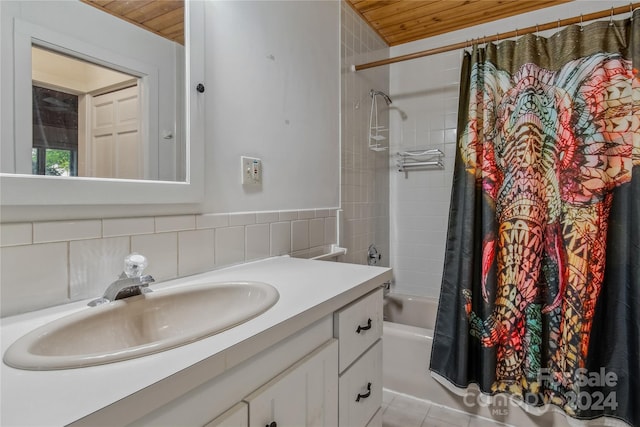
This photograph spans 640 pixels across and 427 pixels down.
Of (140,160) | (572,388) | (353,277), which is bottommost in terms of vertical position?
(572,388)

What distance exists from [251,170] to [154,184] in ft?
1.27

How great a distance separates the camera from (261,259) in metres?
1.24

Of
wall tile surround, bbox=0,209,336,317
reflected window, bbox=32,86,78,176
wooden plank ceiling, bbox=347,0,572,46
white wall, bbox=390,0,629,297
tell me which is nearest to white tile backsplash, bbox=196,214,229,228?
wall tile surround, bbox=0,209,336,317

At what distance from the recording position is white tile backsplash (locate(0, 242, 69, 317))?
2.09ft

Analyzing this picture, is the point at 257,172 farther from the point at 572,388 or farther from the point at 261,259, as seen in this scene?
the point at 572,388

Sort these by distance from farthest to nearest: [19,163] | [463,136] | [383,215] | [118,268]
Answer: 1. [383,215]
2. [463,136]
3. [118,268]
4. [19,163]

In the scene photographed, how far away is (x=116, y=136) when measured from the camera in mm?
835

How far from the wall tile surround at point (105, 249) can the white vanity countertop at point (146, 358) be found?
0.05 metres

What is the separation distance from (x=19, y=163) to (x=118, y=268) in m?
0.30

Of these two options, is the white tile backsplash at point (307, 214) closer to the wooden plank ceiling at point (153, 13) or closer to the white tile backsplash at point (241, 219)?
the white tile backsplash at point (241, 219)

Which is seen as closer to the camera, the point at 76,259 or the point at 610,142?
the point at 76,259

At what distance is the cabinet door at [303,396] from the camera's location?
0.59 m

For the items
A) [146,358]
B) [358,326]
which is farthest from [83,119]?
[358,326]

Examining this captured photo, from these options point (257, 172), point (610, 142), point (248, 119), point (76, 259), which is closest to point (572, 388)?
point (610, 142)
